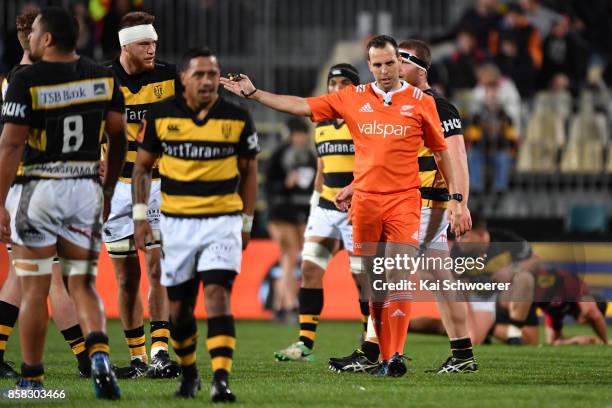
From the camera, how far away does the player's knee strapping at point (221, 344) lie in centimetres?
762

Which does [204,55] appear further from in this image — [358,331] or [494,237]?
[494,237]

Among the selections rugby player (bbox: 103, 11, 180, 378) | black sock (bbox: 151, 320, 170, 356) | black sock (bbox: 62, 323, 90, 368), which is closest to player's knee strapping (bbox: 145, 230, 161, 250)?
rugby player (bbox: 103, 11, 180, 378)

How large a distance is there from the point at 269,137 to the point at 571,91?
5.11m

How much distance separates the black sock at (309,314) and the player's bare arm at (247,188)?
3404 millimetres

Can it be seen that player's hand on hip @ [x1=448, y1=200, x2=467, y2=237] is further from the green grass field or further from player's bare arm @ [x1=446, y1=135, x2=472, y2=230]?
the green grass field

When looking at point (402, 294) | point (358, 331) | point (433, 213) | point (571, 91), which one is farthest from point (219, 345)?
point (571, 91)

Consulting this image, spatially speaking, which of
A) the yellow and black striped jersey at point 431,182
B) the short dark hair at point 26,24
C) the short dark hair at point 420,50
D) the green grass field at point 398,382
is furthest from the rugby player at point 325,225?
the short dark hair at point 26,24

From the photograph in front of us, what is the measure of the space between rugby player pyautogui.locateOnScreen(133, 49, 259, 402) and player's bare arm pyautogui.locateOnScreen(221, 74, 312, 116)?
1091 millimetres

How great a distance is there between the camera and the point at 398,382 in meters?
9.06

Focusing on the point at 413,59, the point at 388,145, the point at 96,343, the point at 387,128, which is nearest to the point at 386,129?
the point at 387,128

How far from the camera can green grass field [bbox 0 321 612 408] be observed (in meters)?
7.87

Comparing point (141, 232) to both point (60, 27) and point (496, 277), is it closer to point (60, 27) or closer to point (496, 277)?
point (60, 27)

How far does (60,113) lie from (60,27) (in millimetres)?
550

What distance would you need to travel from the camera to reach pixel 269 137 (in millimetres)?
20078
